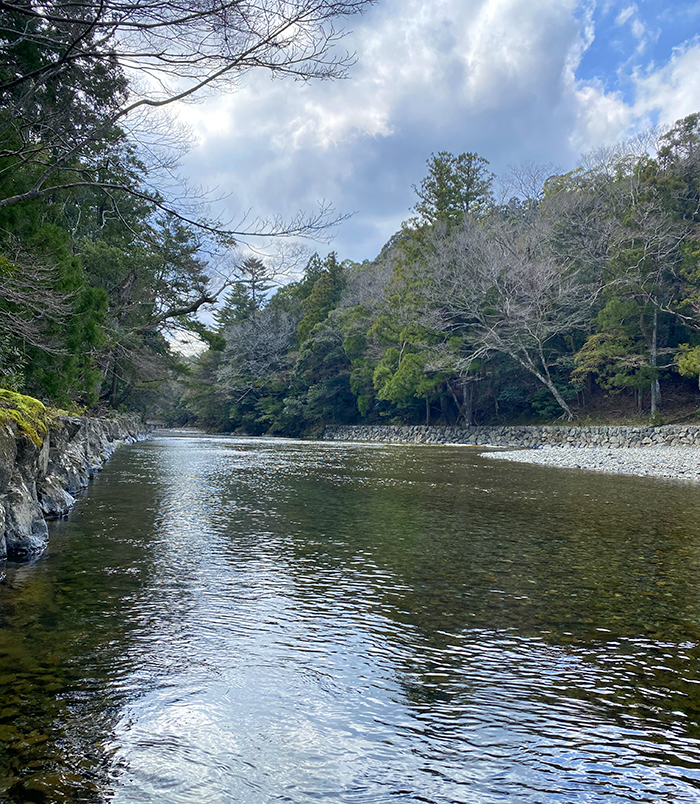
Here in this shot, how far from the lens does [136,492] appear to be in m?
9.77

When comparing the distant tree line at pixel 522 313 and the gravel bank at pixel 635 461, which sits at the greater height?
the distant tree line at pixel 522 313

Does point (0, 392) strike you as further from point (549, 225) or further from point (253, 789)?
point (549, 225)

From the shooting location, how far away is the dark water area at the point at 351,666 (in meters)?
2.18

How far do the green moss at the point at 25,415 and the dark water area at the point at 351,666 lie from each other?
1208mm

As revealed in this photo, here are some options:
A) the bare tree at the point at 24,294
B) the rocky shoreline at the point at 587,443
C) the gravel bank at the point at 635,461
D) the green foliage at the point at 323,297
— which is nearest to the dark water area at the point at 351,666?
the bare tree at the point at 24,294

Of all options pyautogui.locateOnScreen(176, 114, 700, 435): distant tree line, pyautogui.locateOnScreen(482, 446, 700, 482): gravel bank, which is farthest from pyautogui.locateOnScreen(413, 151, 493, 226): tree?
pyautogui.locateOnScreen(482, 446, 700, 482): gravel bank

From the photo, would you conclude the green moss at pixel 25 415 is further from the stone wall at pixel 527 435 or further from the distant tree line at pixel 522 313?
the stone wall at pixel 527 435

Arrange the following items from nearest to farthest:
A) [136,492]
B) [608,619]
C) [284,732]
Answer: [284,732]
[608,619]
[136,492]

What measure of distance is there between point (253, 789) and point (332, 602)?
218 centimetres

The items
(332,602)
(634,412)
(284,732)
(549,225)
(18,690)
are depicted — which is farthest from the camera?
(549,225)

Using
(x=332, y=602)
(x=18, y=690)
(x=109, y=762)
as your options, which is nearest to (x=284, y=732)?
(x=109, y=762)

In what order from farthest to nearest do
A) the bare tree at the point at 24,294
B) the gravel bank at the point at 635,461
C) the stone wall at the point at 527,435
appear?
the stone wall at the point at 527,435
the gravel bank at the point at 635,461
the bare tree at the point at 24,294

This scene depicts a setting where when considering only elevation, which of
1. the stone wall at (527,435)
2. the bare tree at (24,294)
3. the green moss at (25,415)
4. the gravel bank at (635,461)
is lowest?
the gravel bank at (635,461)

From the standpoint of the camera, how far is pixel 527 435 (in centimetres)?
2820
